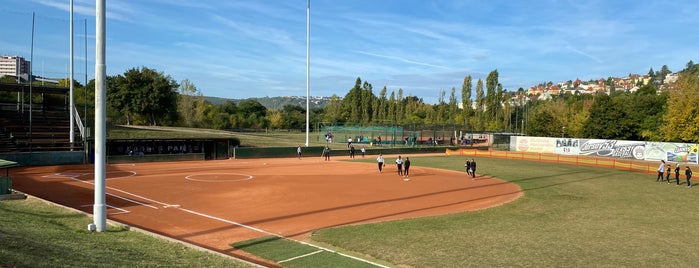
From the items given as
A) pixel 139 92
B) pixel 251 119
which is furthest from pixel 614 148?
pixel 251 119

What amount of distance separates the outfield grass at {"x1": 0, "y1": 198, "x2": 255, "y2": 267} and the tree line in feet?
98.0

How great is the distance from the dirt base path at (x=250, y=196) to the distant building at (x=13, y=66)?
15.7 m

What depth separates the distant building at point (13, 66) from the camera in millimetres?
46812

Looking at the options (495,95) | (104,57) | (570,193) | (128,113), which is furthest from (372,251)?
(495,95)

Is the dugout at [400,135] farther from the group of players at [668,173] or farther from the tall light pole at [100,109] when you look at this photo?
the tall light pole at [100,109]

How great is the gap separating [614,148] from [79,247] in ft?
203

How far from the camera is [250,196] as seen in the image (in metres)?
25.3

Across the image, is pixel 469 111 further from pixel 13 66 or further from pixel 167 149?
pixel 13 66

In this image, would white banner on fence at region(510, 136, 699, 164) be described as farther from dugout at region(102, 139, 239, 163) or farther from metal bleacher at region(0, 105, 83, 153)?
metal bleacher at region(0, 105, 83, 153)

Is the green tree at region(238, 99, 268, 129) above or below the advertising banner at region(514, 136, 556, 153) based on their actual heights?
above

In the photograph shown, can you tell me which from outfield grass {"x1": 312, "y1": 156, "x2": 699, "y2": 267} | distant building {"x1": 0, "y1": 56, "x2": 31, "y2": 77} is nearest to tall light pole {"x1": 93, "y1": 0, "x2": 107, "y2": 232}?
outfield grass {"x1": 312, "y1": 156, "x2": 699, "y2": 267}

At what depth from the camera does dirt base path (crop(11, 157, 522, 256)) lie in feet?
59.4

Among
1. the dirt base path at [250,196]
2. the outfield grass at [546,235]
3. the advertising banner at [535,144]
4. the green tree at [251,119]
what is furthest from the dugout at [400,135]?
the outfield grass at [546,235]

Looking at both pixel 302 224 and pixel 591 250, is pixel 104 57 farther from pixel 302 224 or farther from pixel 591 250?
pixel 591 250
